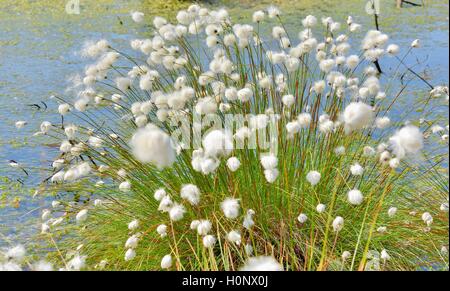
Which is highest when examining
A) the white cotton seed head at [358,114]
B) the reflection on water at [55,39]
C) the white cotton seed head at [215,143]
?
the white cotton seed head at [358,114]

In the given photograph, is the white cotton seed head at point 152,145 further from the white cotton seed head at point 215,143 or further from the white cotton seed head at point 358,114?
the white cotton seed head at point 358,114

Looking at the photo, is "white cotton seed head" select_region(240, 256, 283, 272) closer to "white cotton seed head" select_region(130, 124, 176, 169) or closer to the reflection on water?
"white cotton seed head" select_region(130, 124, 176, 169)

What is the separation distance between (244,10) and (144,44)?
276 inches

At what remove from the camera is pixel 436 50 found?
7281 millimetres

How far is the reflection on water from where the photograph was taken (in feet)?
13.8

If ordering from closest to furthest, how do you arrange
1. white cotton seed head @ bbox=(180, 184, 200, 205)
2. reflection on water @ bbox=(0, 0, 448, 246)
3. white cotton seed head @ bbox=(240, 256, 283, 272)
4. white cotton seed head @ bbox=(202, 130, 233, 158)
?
white cotton seed head @ bbox=(240, 256, 283, 272)
white cotton seed head @ bbox=(202, 130, 233, 158)
white cotton seed head @ bbox=(180, 184, 200, 205)
reflection on water @ bbox=(0, 0, 448, 246)

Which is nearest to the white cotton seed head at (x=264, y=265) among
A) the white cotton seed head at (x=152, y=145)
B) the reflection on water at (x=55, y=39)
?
the white cotton seed head at (x=152, y=145)

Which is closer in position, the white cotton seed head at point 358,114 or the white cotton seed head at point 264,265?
the white cotton seed head at point 264,265

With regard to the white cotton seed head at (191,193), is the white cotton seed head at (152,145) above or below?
above

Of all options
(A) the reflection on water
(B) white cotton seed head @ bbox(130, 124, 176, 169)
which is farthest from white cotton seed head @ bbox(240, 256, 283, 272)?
(A) the reflection on water

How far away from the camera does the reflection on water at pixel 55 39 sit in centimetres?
420

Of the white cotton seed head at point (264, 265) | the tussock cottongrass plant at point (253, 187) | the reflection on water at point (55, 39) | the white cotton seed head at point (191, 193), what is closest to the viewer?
the white cotton seed head at point (264, 265)

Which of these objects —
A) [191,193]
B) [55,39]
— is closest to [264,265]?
[191,193]
